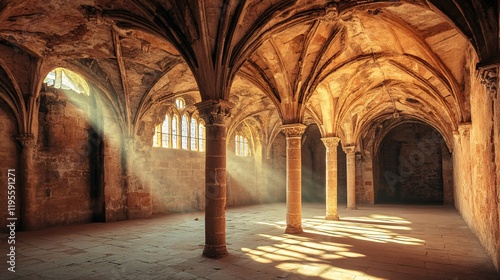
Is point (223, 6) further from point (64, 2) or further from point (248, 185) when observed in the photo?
point (248, 185)

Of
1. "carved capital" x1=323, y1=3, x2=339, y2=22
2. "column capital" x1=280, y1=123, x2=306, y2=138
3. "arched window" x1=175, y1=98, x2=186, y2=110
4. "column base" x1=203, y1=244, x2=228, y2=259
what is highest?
"carved capital" x1=323, y1=3, x2=339, y2=22

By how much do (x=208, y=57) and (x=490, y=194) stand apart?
6.05 metres

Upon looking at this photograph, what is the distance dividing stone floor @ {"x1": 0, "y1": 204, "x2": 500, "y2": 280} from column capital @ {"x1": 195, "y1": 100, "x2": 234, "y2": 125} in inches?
108

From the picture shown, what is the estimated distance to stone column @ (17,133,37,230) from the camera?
9.98 m

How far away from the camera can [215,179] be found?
6.76 meters

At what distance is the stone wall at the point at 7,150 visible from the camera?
32.3 feet

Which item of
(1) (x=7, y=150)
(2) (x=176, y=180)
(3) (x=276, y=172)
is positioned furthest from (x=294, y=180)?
(3) (x=276, y=172)

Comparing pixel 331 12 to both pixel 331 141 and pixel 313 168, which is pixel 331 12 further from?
pixel 313 168

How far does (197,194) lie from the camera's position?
51.9 feet

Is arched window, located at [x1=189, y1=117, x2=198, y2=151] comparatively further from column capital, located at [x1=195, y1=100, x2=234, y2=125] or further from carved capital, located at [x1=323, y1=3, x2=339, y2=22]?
carved capital, located at [x1=323, y1=3, x2=339, y2=22]

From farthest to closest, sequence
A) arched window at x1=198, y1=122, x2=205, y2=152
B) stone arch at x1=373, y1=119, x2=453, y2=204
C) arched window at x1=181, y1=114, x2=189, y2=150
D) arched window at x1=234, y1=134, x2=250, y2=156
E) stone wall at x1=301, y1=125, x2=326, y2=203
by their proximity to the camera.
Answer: stone wall at x1=301, y1=125, x2=326, y2=203 → stone arch at x1=373, y1=119, x2=453, y2=204 → arched window at x1=234, y1=134, x2=250, y2=156 → arched window at x1=198, y1=122, x2=205, y2=152 → arched window at x1=181, y1=114, x2=189, y2=150

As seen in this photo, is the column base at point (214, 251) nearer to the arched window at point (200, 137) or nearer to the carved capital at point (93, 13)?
the carved capital at point (93, 13)

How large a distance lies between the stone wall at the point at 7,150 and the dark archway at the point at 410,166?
20128 mm

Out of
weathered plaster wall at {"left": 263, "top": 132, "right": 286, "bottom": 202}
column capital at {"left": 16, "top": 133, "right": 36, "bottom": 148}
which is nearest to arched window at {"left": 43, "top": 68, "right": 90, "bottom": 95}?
column capital at {"left": 16, "top": 133, "right": 36, "bottom": 148}
